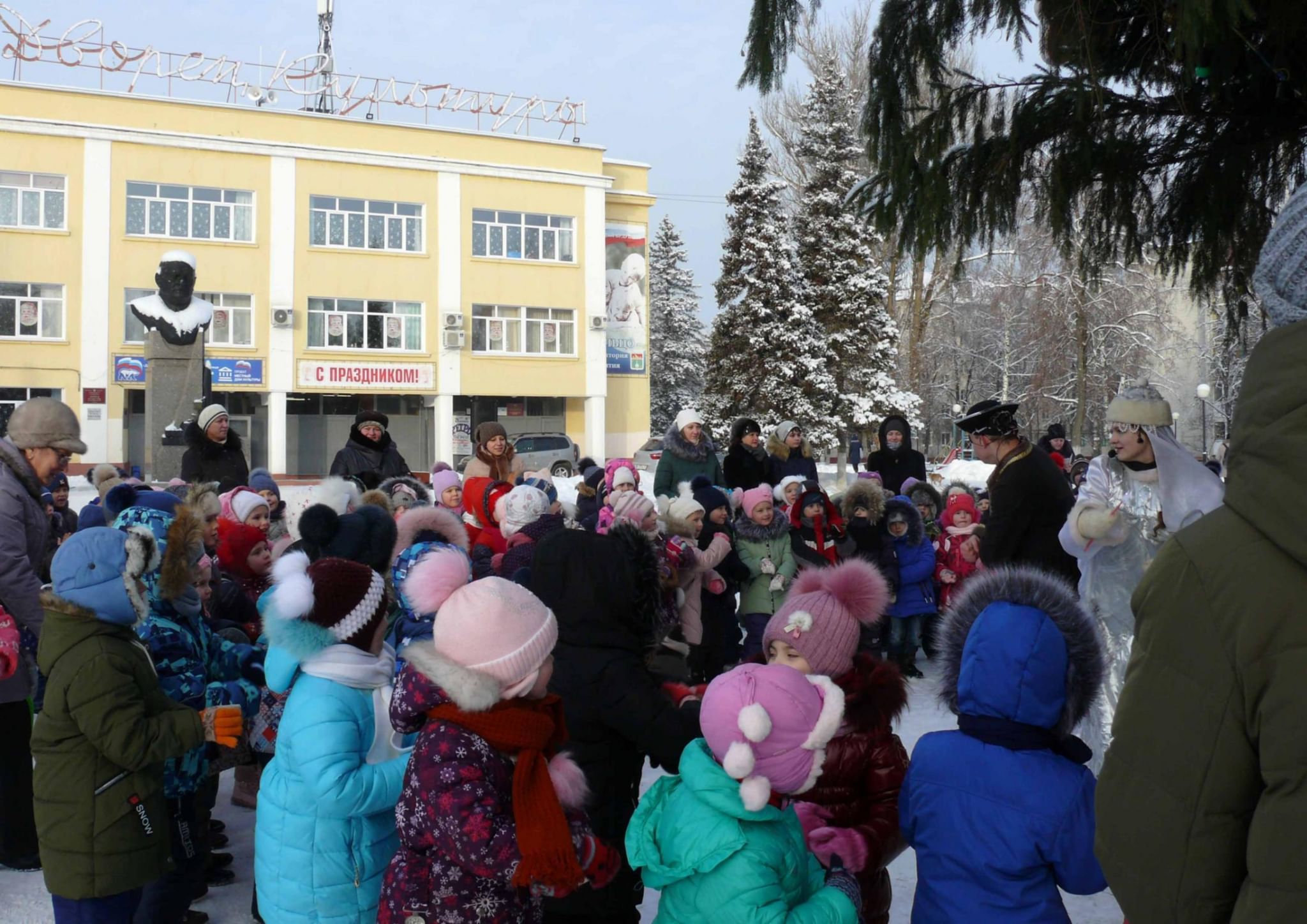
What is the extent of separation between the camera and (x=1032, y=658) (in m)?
2.22

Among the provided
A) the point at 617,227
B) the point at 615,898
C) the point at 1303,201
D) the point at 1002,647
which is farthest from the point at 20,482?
the point at 617,227

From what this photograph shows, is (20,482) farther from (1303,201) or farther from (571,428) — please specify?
(571,428)

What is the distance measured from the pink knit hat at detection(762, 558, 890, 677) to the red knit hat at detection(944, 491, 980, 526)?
616cm

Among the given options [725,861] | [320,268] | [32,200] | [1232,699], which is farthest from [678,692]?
[32,200]

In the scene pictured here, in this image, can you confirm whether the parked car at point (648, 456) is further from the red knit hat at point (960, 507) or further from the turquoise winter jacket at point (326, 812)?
the turquoise winter jacket at point (326, 812)

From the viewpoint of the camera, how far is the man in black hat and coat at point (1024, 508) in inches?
189

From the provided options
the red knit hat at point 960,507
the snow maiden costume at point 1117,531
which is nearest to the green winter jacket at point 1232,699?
the snow maiden costume at point 1117,531

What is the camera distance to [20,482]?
423 cm

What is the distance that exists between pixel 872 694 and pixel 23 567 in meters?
3.34

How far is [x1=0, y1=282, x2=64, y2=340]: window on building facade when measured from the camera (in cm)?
2908

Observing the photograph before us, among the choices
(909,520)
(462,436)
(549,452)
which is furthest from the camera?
(462,436)

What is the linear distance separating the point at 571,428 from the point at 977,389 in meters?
27.8

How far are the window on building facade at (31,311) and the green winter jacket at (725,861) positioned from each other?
105 ft

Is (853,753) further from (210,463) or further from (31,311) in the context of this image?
(31,311)
